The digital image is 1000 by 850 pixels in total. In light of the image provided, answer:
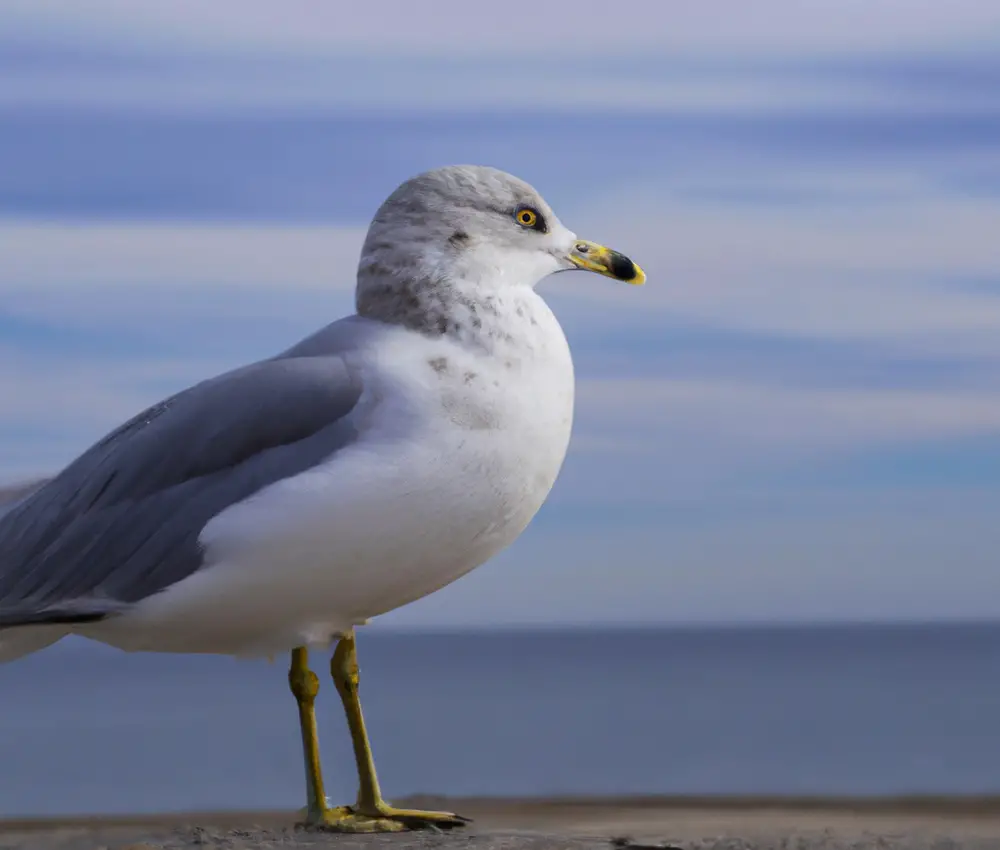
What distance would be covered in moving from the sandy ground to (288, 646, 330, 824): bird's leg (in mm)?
139

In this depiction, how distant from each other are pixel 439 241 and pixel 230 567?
1.90 metres

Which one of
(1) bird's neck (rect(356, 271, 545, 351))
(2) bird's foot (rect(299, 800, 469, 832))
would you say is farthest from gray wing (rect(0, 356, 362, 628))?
(2) bird's foot (rect(299, 800, 469, 832))

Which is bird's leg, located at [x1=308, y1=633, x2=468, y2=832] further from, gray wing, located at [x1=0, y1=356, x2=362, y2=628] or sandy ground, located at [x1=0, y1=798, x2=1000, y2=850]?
gray wing, located at [x1=0, y1=356, x2=362, y2=628]

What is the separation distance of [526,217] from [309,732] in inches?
113

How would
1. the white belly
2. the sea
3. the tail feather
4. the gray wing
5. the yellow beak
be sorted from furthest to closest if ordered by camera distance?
1. the sea
2. the yellow beak
3. the tail feather
4. the gray wing
5. the white belly

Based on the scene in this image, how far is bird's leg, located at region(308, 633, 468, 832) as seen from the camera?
852cm

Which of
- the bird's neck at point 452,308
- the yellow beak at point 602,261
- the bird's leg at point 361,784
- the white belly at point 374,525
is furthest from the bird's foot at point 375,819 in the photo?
the yellow beak at point 602,261

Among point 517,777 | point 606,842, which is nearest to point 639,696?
point 517,777

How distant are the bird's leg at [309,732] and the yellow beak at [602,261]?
250 centimetres

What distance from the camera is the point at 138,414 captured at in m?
8.71

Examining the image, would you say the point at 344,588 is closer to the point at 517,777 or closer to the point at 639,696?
the point at 517,777

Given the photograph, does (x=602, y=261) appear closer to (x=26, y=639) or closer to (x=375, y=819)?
(x=375, y=819)

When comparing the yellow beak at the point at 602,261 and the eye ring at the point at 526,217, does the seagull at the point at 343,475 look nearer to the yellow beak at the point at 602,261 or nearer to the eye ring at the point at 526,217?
the eye ring at the point at 526,217

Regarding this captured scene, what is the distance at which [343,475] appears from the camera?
305 inches
